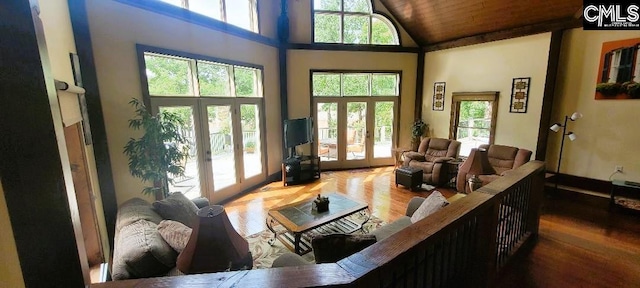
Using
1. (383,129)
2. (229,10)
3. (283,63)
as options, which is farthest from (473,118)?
(229,10)

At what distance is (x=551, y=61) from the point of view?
4.77 metres

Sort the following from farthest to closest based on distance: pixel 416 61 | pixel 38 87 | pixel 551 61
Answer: pixel 416 61 < pixel 551 61 < pixel 38 87

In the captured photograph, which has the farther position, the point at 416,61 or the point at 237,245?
the point at 416,61

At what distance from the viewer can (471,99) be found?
19.7 feet

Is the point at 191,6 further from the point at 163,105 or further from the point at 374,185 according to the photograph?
the point at 374,185

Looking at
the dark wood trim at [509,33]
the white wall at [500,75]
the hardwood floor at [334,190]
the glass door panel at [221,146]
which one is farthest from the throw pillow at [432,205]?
the dark wood trim at [509,33]

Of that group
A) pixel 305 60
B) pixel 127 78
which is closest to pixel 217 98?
pixel 127 78

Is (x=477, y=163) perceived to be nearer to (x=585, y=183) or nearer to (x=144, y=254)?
(x=144, y=254)

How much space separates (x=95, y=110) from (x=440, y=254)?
384 cm

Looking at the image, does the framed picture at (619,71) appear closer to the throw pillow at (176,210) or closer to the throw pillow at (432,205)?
the throw pillow at (432,205)

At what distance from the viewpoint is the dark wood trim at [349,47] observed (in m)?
5.95

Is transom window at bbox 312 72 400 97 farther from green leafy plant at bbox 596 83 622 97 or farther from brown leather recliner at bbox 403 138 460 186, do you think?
green leafy plant at bbox 596 83 622 97

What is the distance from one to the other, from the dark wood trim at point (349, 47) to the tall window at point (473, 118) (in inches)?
66.1

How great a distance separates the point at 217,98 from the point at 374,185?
354cm
